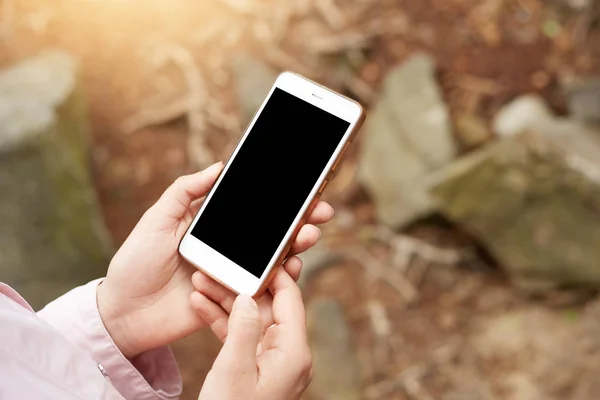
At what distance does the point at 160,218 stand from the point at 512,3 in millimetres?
1726

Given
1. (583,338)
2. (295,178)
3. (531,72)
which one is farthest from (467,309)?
(295,178)

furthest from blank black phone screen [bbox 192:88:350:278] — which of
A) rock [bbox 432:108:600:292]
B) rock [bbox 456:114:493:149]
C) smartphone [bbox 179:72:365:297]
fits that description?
rock [bbox 456:114:493:149]

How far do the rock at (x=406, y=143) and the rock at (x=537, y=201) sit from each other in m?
0.13

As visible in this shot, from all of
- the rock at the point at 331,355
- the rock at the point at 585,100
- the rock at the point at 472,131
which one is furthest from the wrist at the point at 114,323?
the rock at the point at 585,100

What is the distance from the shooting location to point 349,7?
2.26 m

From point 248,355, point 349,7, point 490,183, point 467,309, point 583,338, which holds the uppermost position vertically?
point 349,7

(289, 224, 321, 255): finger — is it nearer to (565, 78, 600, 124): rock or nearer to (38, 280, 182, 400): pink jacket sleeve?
(38, 280, 182, 400): pink jacket sleeve

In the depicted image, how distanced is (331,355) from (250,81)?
0.96m

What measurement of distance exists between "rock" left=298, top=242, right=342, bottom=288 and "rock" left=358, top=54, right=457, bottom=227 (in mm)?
209

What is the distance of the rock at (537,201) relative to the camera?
Result: 1647 millimetres

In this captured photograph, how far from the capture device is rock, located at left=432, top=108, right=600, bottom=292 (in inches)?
64.9

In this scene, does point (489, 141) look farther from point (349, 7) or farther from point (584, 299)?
point (349, 7)

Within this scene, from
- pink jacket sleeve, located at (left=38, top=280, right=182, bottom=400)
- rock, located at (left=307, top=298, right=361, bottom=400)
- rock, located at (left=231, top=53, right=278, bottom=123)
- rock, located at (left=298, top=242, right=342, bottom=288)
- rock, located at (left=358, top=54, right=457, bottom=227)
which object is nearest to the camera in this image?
pink jacket sleeve, located at (left=38, top=280, right=182, bottom=400)

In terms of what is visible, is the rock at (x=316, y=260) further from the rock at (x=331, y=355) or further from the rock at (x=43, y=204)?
the rock at (x=43, y=204)
